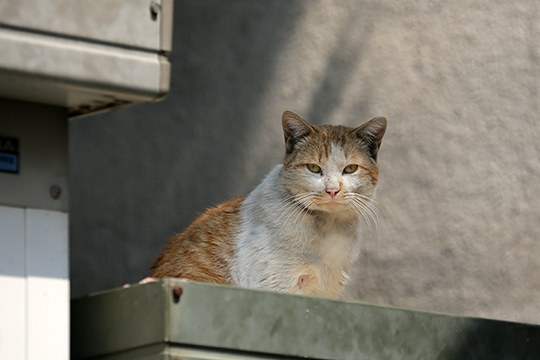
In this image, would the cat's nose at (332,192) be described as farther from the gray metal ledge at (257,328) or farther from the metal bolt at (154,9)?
the metal bolt at (154,9)

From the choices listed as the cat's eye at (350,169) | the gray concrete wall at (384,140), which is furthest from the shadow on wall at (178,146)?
the cat's eye at (350,169)

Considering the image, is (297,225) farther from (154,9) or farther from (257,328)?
(154,9)

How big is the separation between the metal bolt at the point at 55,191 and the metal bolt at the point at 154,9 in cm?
56

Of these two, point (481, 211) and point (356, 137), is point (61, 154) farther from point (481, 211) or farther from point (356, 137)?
point (481, 211)

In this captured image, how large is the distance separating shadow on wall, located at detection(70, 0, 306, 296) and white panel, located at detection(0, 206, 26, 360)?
139 inches

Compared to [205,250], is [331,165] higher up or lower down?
higher up

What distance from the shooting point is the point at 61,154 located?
367 centimetres

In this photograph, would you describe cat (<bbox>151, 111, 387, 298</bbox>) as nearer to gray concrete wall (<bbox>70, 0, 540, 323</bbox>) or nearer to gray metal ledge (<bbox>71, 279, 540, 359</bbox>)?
gray metal ledge (<bbox>71, 279, 540, 359</bbox>)

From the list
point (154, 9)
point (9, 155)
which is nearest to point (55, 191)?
point (9, 155)

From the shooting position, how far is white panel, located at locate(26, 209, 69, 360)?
140 inches

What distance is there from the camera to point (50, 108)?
3676mm

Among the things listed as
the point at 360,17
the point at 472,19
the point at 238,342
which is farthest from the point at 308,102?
the point at 238,342

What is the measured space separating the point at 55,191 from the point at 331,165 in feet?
6.67

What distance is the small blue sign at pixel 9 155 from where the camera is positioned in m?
3.57
